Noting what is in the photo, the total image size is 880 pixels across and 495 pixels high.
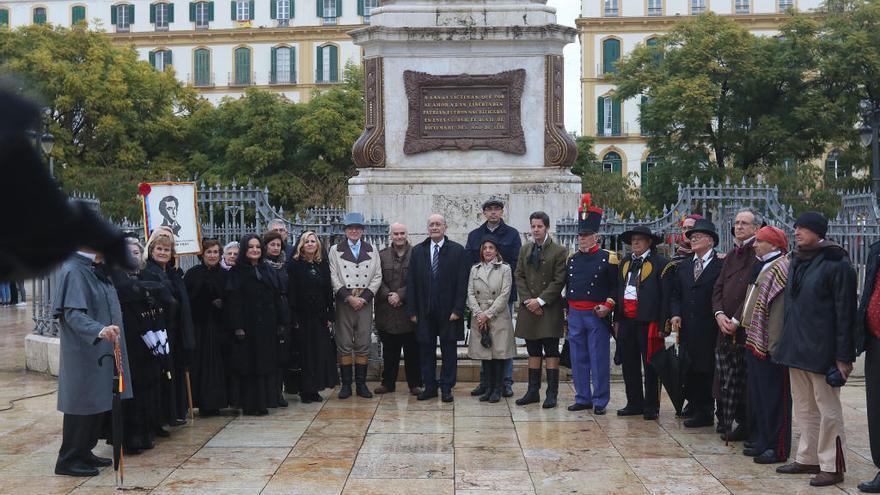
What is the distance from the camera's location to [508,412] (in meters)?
11.1

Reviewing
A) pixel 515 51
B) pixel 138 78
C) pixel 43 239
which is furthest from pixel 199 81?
pixel 43 239

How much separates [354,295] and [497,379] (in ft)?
5.49

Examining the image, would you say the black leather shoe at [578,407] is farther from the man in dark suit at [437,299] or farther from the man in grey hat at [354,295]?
the man in grey hat at [354,295]

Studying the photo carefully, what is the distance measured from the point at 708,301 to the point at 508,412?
2.16m

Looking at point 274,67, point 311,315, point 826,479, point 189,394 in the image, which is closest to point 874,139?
point 311,315


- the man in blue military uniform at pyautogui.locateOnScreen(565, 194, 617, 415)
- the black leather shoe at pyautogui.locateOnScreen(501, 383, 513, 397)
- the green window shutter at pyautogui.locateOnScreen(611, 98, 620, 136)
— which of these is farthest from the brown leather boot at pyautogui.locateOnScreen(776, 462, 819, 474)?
the green window shutter at pyautogui.locateOnScreen(611, 98, 620, 136)

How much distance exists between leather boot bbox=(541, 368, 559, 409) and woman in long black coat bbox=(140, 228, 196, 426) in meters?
3.38

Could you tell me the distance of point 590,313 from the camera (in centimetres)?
1131

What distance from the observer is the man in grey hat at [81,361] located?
8422mm

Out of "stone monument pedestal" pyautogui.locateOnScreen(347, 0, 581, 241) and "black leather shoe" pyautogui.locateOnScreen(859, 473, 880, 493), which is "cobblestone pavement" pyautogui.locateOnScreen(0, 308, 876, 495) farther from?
"stone monument pedestal" pyautogui.locateOnScreen(347, 0, 581, 241)

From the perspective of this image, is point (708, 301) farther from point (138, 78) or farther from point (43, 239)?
point (138, 78)

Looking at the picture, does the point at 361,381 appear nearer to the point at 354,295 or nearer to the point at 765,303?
the point at 354,295

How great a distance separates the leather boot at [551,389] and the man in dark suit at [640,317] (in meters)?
0.67

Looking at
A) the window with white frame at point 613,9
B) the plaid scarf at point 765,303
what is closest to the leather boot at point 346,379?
the plaid scarf at point 765,303
